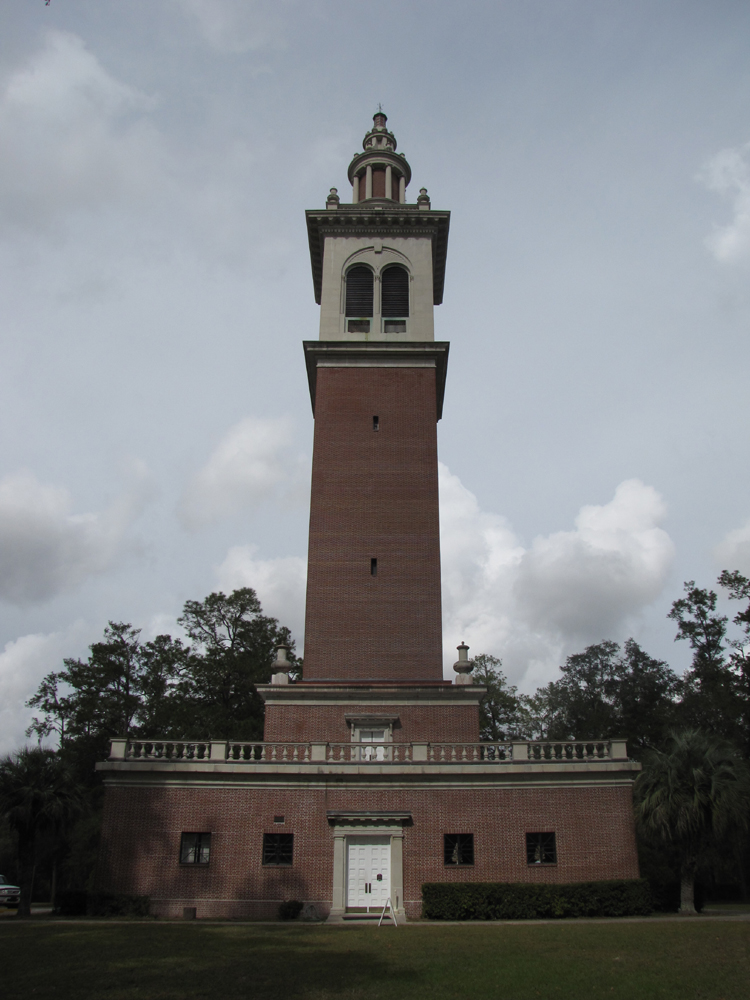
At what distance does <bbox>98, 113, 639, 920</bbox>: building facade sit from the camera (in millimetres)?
26047

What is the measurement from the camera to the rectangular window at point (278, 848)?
85.9 ft

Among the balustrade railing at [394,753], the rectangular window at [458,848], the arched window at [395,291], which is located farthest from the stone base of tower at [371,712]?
the arched window at [395,291]

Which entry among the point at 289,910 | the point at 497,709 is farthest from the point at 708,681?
the point at 289,910

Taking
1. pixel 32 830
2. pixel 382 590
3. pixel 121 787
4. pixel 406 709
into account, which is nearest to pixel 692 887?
pixel 406 709

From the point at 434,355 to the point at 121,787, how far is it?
890 inches

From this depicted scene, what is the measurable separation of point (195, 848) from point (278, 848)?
8.94 feet

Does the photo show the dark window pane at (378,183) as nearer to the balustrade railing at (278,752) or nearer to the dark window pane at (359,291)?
the dark window pane at (359,291)

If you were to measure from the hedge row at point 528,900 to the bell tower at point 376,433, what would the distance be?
8561mm

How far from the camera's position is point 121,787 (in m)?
26.9

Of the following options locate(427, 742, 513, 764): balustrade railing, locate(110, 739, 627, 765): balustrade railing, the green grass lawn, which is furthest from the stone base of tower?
the green grass lawn

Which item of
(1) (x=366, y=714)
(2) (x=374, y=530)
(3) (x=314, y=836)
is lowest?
(3) (x=314, y=836)

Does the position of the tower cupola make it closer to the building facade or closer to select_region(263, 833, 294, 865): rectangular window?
Result: the building facade

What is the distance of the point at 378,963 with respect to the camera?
577 inches

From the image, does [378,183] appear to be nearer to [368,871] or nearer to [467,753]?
[467,753]
